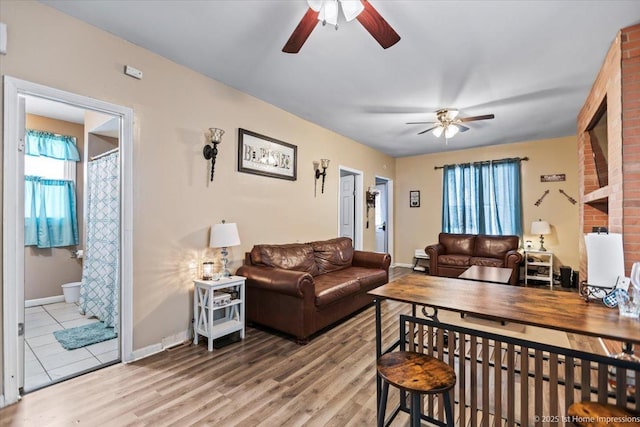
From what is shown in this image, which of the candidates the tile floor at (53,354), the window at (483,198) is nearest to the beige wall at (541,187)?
the window at (483,198)

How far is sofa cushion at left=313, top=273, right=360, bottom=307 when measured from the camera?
297 cm

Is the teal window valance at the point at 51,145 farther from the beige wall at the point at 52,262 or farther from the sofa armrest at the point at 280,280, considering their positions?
the sofa armrest at the point at 280,280

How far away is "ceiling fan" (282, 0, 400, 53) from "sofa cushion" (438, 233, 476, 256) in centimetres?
489

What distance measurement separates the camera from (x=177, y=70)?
281 cm

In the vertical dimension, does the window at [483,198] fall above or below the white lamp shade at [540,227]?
above

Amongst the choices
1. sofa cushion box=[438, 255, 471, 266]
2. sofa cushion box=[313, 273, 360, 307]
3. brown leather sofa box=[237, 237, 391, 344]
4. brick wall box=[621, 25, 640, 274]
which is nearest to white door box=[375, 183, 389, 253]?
sofa cushion box=[438, 255, 471, 266]

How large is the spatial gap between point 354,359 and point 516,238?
14.9 feet

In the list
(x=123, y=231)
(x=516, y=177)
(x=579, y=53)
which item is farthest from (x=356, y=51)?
(x=516, y=177)

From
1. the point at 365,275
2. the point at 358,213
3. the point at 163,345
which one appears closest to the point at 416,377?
the point at 163,345

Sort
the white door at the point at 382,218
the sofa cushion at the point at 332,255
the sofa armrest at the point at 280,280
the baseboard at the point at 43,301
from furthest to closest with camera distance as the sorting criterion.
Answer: the white door at the point at 382,218, the sofa cushion at the point at 332,255, the baseboard at the point at 43,301, the sofa armrest at the point at 280,280

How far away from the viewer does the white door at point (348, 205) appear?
5.98 m

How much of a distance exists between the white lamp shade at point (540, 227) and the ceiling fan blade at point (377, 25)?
510cm

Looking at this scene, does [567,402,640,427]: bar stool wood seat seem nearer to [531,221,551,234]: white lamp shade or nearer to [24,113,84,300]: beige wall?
[531,221,551,234]: white lamp shade

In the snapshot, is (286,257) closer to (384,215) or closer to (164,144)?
(164,144)
